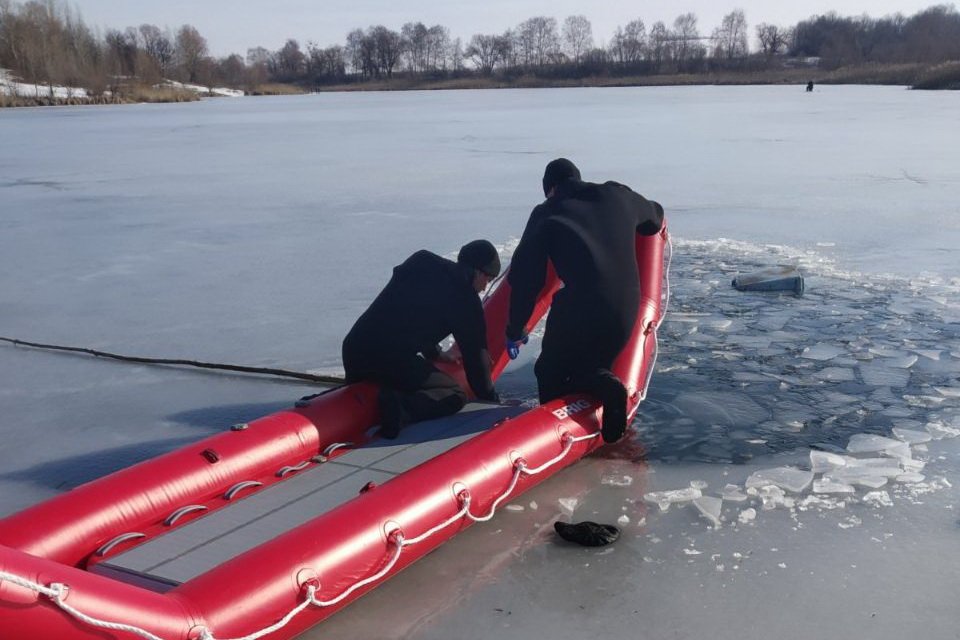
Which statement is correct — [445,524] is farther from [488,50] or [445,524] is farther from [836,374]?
[488,50]

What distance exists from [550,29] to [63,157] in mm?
63919

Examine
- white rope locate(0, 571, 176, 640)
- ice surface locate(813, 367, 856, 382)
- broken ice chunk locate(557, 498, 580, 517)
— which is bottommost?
broken ice chunk locate(557, 498, 580, 517)

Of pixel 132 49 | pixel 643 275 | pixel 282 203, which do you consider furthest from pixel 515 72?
pixel 643 275

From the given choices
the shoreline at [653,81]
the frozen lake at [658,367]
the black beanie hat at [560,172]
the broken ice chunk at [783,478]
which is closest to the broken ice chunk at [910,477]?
the frozen lake at [658,367]

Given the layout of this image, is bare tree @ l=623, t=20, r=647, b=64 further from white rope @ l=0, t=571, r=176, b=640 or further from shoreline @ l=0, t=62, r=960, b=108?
white rope @ l=0, t=571, r=176, b=640

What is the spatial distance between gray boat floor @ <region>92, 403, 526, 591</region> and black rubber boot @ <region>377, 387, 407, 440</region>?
39mm

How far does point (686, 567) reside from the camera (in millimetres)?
2537

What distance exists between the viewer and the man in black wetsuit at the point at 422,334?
3.33 meters

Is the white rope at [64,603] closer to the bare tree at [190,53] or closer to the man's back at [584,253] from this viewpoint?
the man's back at [584,253]

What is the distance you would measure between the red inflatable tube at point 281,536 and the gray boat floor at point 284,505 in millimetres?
99

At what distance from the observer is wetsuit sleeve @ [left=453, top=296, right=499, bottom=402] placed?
10.9 feet

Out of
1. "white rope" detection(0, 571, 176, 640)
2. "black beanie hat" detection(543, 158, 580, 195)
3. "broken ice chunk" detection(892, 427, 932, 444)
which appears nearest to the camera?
"white rope" detection(0, 571, 176, 640)

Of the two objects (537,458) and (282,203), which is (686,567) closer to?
(537,458)

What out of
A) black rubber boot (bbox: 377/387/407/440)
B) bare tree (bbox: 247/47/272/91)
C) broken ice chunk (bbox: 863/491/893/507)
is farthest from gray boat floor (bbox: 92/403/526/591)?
bare tree (bbox: 247/47/272/91)
